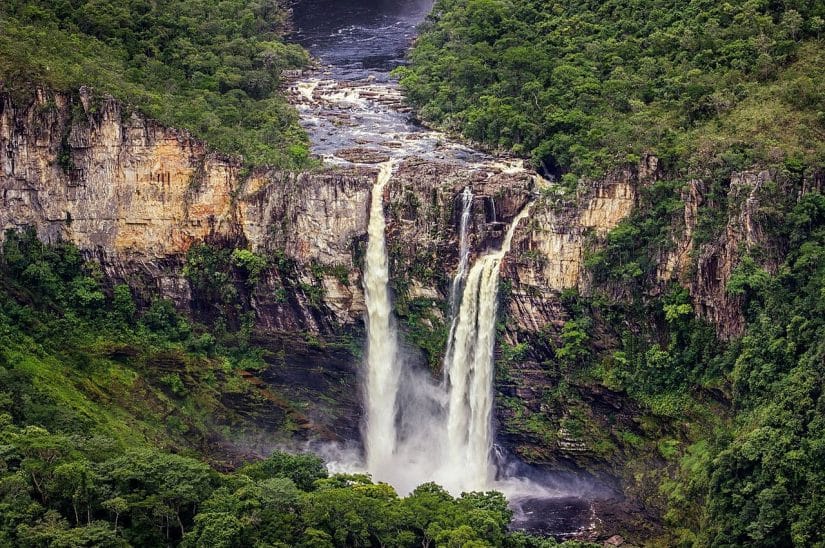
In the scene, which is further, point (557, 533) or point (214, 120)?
point (214, 120)

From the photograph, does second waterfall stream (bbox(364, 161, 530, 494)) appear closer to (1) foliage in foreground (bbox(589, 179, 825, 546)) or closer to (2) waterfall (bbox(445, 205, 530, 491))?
(2) waterfall (bbox(445, 205, 530, 491))

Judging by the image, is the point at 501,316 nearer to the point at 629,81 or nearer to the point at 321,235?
the point at 321,235

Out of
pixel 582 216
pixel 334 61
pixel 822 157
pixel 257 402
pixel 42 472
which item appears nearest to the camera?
pixel 42 472

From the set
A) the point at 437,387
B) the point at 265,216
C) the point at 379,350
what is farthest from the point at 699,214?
the point at 265,216

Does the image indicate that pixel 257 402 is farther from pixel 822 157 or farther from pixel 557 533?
pixel 822 157

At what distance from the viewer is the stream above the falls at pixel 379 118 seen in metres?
49.5

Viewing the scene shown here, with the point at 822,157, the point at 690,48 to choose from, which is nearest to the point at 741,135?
the point at 822,157

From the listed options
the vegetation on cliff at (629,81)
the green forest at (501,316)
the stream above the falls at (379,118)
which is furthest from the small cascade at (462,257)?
the vegetation on cliff at (629,81)

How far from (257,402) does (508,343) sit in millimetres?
8852

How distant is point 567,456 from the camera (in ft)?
A: 165

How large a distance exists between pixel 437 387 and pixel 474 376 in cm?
172

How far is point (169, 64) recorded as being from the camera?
191ft

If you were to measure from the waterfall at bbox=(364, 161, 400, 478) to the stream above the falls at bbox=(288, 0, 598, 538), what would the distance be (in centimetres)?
10

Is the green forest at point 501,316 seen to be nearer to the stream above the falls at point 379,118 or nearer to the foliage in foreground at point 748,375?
the foliage in foreground at point 748,375
